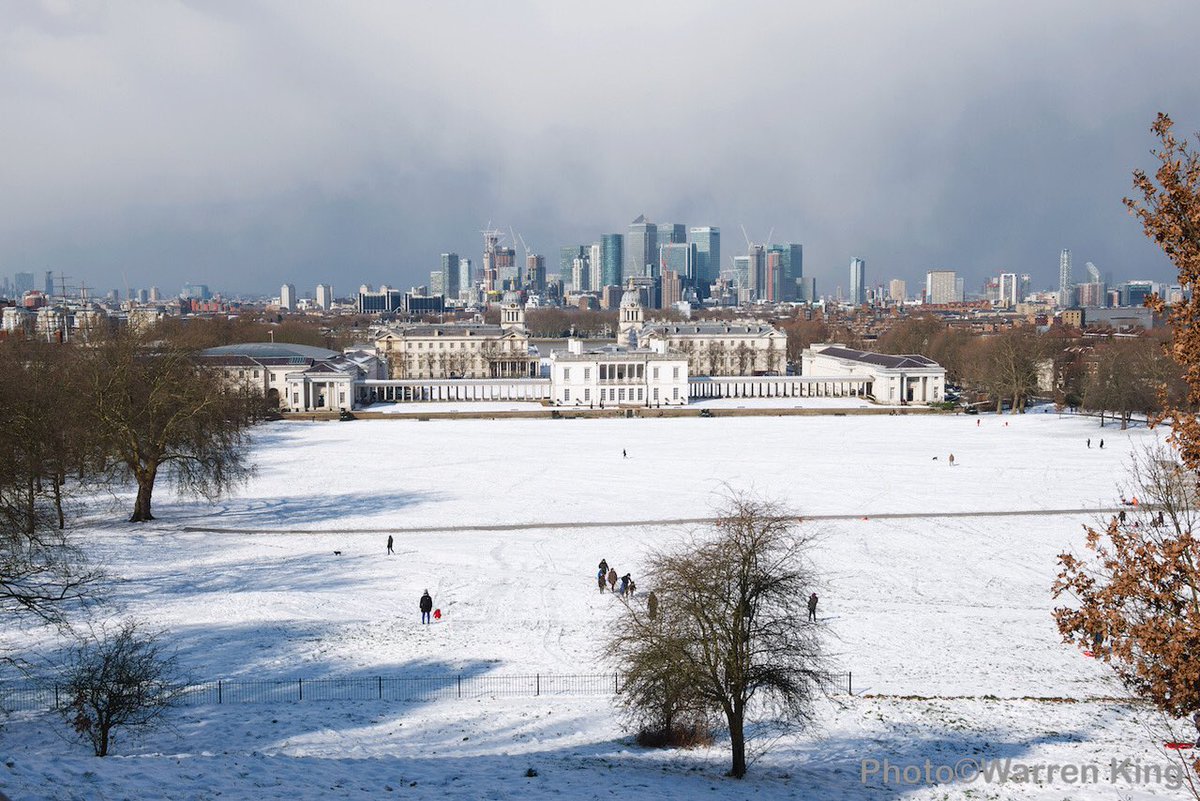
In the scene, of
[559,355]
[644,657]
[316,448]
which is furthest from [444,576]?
[559,355]

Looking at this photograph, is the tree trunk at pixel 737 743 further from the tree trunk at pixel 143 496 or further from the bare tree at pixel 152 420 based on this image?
the tree trunk at pixel 143 496

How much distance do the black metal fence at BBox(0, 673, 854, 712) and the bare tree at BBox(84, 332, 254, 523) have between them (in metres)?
17.4

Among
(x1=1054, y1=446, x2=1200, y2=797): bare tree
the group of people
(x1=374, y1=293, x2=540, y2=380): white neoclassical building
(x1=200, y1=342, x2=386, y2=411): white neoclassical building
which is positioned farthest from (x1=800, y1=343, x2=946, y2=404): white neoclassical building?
(x1=1054, y1=446, x2=1200, y2=797): bare tree

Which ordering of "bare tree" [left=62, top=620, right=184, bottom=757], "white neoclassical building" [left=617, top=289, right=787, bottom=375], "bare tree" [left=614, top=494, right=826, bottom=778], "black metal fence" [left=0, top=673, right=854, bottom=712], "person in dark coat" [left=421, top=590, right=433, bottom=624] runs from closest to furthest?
1. "bare tree" [left=62, top=620, right=184, bottom=757]
2. "bare tree" [left=614, top=494, right=826, bottom=778]
3. "black metal fence" [left=0, top=673, right=854, bottom=712]
4. "person in dark coat" [left=421, top=590, right=433, bottom=624]
5. "white neoclassical building" [left=617, top=289, right=787, bottom=375]

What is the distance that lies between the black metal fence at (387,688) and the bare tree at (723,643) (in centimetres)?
232

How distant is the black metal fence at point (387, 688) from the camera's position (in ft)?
56.0

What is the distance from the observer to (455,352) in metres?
109

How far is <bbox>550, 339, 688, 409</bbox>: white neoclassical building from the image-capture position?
83250 millimetres

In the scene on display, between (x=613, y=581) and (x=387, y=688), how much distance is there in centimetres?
778

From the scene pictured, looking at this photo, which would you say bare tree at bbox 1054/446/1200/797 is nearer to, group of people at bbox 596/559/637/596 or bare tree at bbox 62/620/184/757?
bare tree at bbox 62/620/184/757

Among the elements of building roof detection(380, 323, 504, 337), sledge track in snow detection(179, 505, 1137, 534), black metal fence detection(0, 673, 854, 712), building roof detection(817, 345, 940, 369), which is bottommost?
black metal fence detection(0, 673, 854, 712)

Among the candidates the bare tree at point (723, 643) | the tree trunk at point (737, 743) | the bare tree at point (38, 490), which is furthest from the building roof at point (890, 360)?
the tree trunk at point (737, 743)

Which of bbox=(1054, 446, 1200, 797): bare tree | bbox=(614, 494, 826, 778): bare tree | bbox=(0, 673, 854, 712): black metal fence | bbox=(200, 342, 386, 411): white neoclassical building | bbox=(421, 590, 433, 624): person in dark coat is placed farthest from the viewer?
bbox=(200, 342, 386, 411): white neoclassical building

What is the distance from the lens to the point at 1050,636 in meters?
21.7
